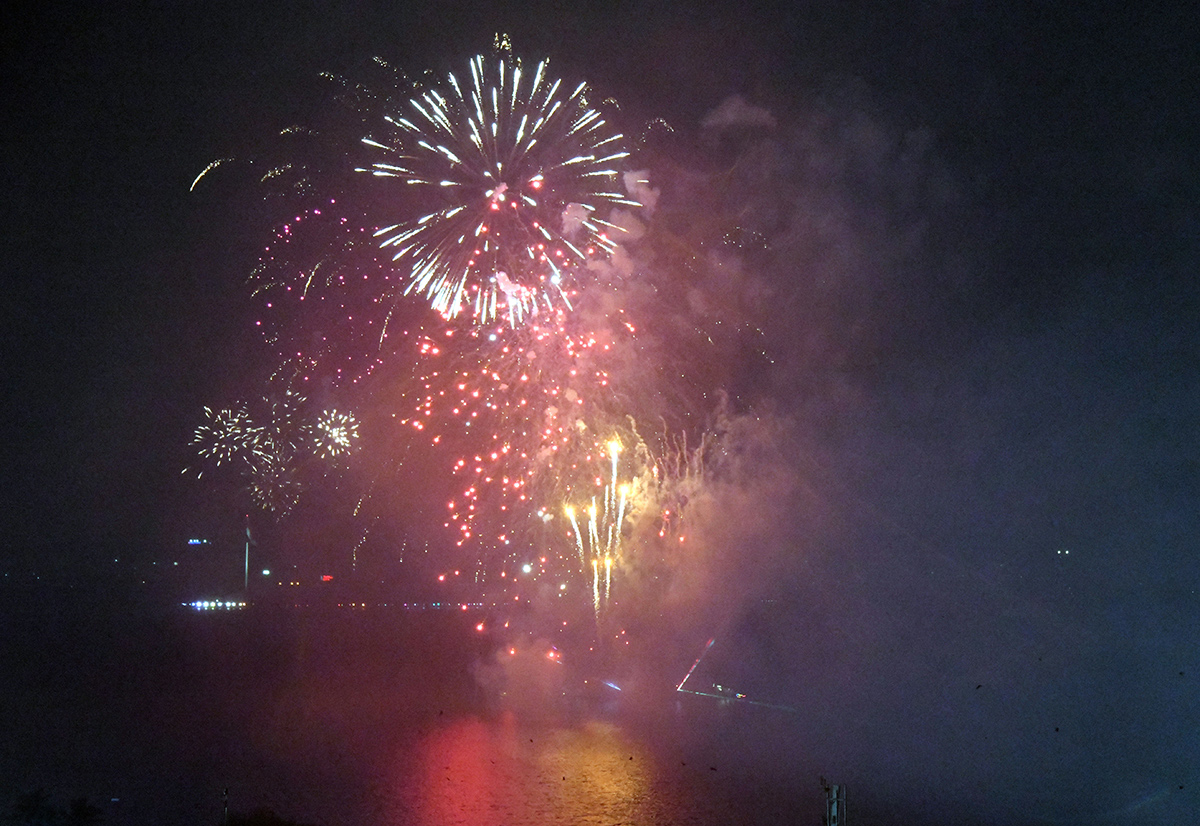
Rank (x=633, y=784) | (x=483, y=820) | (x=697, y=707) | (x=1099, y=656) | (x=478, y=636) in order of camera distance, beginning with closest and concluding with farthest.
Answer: (x=483, y=820)
(x=633, y=784)
(x=1099, y=656)
(x=697, y=707)
(x=478, y=636)

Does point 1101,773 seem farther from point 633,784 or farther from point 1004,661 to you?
point 633,784

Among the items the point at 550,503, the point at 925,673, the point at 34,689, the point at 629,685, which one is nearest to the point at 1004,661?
the point at 925,673

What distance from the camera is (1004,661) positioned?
15.4 metres

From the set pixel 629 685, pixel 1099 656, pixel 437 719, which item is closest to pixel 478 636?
pixel 629 685

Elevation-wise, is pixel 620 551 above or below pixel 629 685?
above

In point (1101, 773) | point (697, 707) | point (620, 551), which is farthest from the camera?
point (620, 551)

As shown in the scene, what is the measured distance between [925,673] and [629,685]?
6.44 metres

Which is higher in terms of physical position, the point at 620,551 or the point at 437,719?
the point at 620,551

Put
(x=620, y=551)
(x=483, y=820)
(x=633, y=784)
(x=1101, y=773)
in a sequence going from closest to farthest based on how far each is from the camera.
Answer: (x=483, y=820) → (x=633, y=784) → (x=1101, y=773) → (x=620, y=551)

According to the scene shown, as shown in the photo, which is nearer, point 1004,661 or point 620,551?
point 1004,661

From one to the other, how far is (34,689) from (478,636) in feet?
53.3

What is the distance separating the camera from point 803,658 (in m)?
17.2

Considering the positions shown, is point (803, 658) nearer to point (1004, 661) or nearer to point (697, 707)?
point (697, 707)

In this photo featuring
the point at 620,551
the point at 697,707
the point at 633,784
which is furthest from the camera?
the point at 620,551
